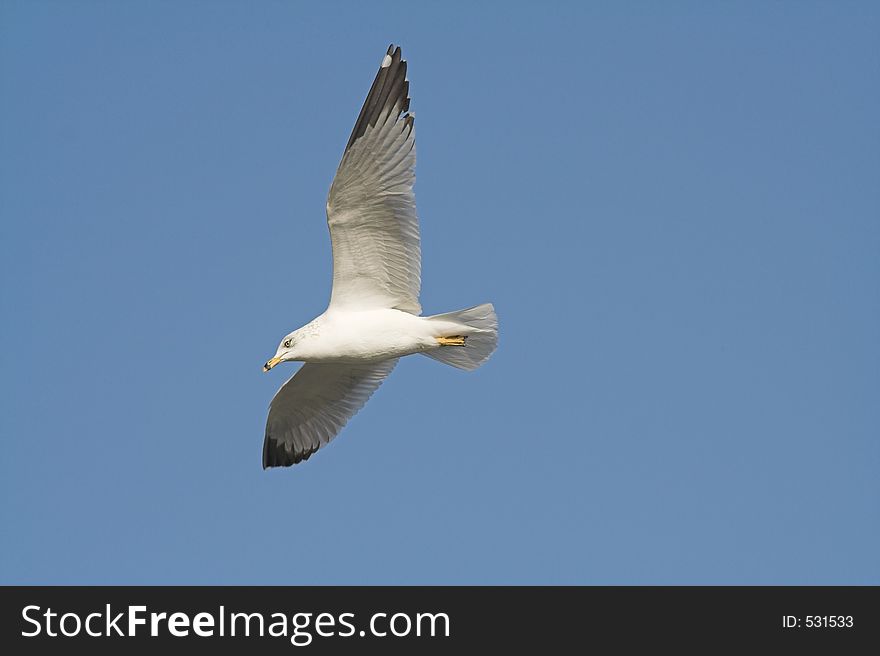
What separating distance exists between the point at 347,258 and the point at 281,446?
2.65 metres

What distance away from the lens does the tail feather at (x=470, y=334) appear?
33.9 feet

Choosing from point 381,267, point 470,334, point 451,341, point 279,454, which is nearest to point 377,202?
point 381,267

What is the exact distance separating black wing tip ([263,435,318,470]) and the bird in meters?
2.03

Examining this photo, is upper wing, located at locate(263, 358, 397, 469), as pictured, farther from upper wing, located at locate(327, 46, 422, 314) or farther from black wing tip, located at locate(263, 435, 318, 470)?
upper wing, located at locate(327, 46, 422, 314)

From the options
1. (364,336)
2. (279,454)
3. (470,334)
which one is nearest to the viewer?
(364,336)

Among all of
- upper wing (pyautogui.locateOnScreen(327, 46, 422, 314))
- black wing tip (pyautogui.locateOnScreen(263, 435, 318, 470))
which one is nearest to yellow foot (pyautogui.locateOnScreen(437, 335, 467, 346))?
upper wing (pyautogui.locateOnScreen(327, 46, 422, 314))

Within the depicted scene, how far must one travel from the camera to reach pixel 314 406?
11961 millimetres

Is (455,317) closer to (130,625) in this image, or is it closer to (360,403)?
(360,403)

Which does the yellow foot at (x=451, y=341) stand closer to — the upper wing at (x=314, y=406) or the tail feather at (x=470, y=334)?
the tail feather at (x=470, y=334)

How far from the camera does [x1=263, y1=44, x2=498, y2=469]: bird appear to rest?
9.95 m

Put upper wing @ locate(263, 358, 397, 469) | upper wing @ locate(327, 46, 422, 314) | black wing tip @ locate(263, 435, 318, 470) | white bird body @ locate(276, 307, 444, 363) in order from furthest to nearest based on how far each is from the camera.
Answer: black wing tip @ locate(263, 435, 318, 470) → upper wing @ locate(263, 358, 397, 469) → white bird body @ locate(276, 307, 444, 363) → upper wing @ locate(327, 46, 422, 314)

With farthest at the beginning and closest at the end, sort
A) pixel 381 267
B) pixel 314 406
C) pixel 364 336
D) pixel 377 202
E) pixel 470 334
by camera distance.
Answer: pixel 314 406 < pixel 470 334 < pixel 381 267 < pixel 364 336 < pixel 377 202

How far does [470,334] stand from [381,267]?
2.89ft

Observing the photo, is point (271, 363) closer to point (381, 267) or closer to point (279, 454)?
point (381, 267)
